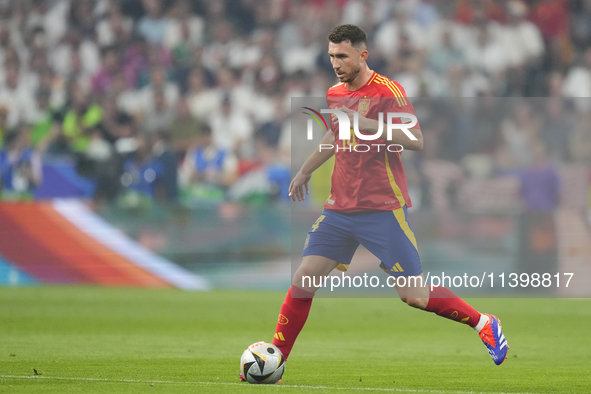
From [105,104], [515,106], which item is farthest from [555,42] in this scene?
[105,104]

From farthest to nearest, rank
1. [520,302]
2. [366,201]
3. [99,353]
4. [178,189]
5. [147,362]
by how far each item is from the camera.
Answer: [178,189] → [520,302] → [99,353] → [147,362] → [366,201]

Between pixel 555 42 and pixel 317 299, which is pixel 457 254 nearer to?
pixel 317 299

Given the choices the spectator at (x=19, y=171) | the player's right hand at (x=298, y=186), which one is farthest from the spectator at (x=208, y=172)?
the player's right hand at (x=298, y=186)

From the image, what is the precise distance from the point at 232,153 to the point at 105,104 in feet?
8.60

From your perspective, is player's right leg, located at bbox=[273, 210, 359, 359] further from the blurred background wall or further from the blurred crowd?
the blurred crowd

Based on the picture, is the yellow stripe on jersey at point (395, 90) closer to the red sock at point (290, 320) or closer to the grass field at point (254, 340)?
the red sock at point (290, 320)

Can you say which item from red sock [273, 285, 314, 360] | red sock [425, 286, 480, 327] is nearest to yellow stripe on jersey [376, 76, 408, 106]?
red sock [425, 286, 480, 327]

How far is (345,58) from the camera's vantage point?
553 centimetres

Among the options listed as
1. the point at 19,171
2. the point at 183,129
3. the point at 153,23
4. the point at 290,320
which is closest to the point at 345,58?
Answer: the point at 290,320

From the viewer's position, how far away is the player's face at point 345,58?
18.1 feet

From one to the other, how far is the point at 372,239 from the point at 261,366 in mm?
1036

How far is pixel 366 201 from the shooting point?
5613mm

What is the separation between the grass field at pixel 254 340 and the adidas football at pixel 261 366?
0.12m

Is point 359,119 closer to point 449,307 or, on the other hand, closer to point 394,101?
point 394,101
